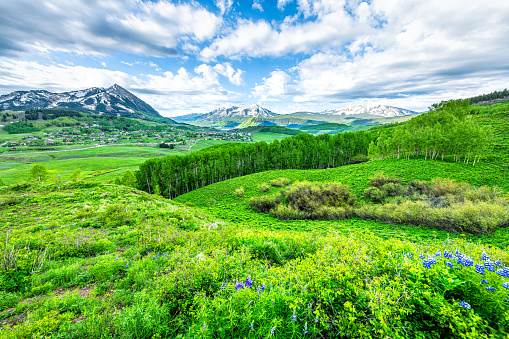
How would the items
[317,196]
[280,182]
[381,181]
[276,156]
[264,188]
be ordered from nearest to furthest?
[317,196], [381,181], [264,188], [280,182], [276,156]

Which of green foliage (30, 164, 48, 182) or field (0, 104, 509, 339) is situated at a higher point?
field (0, 104, 509, 339)

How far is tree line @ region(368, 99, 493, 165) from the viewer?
35.0 metres

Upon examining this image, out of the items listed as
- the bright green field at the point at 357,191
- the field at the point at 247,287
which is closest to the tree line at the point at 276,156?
the bright green field at the point at 357,191

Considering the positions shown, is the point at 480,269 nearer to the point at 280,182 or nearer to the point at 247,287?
the point at 247,287

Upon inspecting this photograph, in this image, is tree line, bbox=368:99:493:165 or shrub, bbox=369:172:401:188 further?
tree line, bbox=368:99:493:165

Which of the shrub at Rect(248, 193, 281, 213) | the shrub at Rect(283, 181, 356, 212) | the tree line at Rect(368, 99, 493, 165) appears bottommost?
the shrub at Rect(248, 193, 281, 213)

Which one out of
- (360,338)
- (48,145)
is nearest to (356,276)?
(360,338)

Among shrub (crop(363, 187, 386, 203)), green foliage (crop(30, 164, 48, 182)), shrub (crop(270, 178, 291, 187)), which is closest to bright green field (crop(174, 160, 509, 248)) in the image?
shrub (crop(363, 187, 386, 203))

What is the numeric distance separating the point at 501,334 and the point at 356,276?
2.31 m

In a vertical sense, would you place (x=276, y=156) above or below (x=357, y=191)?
above

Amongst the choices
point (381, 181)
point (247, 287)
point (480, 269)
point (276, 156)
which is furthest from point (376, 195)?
point (276, 156)

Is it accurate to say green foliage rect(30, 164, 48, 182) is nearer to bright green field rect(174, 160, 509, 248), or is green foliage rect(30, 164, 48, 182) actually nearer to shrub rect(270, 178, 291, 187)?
bright green field rect(174, 160, 509, 248)

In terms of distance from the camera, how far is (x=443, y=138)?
38156 millimetres

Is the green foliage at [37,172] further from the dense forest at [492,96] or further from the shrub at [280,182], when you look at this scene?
the dense forest at [492,96]
